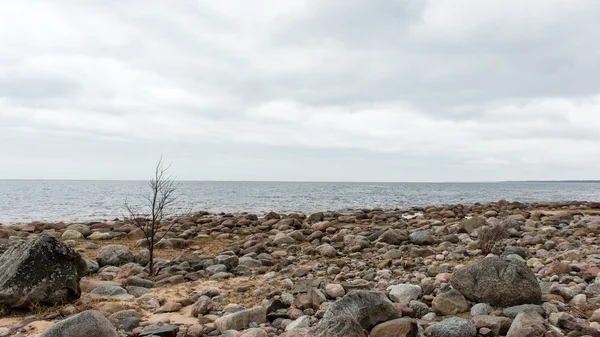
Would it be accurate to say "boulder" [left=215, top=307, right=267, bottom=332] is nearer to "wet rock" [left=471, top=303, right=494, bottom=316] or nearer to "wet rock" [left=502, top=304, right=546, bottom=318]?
"wet rock" [left=471, top=303, right=494, bottom=316]

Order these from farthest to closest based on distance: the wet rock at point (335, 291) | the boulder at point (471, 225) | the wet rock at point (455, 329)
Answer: the boulder at point (471, 225) < the wet rock at point (335, 291) < the wet rock at point (455, 329)

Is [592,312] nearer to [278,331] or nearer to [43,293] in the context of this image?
[278,331]

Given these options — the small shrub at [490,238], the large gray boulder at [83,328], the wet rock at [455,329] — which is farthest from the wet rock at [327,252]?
the large gray boulder at [83,328]

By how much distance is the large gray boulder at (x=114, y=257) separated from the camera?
1049 centimetres

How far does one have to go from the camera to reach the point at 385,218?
22.5 metres

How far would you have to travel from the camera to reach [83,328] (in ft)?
14.8

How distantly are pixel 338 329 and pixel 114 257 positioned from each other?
26.7 ft

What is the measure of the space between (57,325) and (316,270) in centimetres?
564

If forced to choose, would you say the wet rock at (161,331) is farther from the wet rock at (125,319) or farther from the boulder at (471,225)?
the boulder at (471,225)

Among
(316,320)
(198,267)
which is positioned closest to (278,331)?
A: (316,320)

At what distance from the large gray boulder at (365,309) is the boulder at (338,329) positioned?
59 cm

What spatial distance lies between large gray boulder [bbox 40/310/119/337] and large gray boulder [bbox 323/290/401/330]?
2538 millimetres

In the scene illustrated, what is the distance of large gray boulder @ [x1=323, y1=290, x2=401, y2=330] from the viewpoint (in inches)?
197

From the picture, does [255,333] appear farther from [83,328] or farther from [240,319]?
[83,328]
